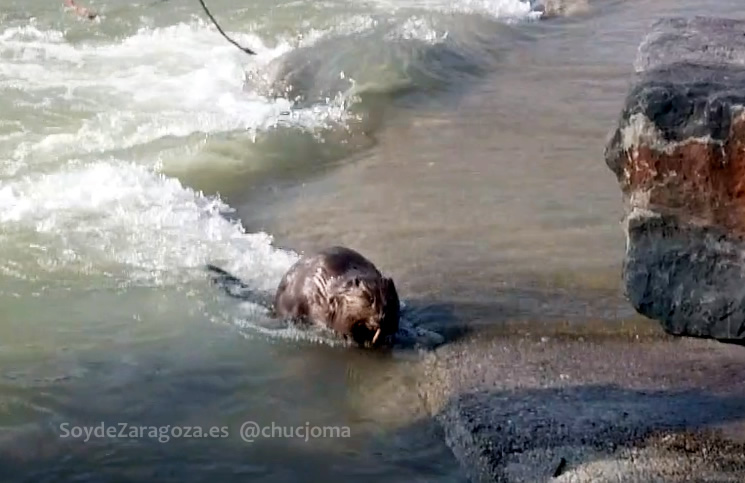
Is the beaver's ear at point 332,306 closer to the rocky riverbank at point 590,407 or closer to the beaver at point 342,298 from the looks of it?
the beaver at point 342,298

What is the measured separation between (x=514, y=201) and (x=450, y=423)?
3228mm

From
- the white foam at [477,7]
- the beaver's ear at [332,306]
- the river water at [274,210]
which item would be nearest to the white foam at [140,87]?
the river water at [274,210]

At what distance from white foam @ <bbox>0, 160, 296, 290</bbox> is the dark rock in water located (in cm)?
322

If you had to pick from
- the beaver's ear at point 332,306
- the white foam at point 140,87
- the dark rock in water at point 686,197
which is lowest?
the white foam at point 140,87

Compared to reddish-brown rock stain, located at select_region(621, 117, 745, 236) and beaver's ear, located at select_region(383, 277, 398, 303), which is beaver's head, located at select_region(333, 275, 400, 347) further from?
reddish-brown rock stain, located at select_region(621, 117, 745, 236)

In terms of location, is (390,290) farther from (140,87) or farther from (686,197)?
(140,87)

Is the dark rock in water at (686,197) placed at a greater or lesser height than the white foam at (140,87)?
greater

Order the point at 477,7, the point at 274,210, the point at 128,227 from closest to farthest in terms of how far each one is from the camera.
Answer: the point at 128,227, the point at 274,210, the point at 477,7

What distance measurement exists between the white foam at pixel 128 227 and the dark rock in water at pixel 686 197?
3.22m

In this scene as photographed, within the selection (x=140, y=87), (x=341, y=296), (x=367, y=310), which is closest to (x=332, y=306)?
(x=341, y=296)

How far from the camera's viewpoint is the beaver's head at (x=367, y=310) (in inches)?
259

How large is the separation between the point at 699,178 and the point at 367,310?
2462 mm

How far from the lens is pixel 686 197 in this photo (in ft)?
15.0

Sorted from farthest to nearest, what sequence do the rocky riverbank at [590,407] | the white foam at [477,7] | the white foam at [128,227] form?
1. the white foam at [477,7]
2. the white foam at [128,227]
3. the rocky riverbank at [590,407]
